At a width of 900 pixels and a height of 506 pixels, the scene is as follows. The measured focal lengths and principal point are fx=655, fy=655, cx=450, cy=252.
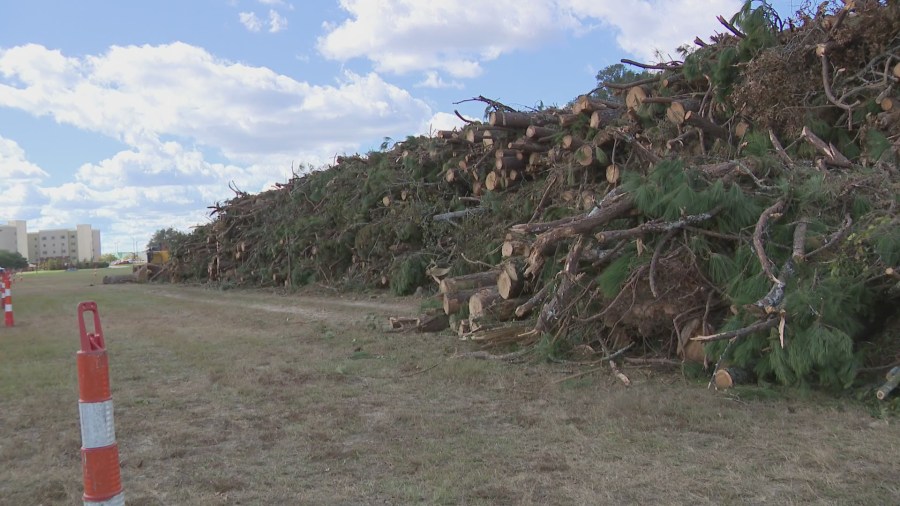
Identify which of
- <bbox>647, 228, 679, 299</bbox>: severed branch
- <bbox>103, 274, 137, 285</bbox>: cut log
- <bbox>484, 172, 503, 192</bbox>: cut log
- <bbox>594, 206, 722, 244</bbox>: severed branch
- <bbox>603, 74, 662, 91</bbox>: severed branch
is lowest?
<bbox>103, 274, 137, 285</bbox>: cut log

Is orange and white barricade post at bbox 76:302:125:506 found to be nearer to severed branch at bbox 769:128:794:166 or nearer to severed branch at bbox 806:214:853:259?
severed branch at bbox 806:214:853:259

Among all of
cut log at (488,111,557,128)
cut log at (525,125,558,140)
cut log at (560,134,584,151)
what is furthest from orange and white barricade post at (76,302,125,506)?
cut log at (488,111,557,128)

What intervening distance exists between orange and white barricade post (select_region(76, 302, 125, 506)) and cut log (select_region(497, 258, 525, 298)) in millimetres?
5807

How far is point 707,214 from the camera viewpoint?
6.32 m

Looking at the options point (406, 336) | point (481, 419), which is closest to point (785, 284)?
point (481, 419)

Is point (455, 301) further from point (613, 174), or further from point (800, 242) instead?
point (800, 242)

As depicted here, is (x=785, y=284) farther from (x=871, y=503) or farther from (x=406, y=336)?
(x=406, y=336)

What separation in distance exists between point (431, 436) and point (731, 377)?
2.55m

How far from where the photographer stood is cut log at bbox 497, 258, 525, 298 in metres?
8.21

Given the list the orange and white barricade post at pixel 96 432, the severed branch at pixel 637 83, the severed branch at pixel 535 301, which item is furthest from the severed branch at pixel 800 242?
the severed branch at pixel 637 83

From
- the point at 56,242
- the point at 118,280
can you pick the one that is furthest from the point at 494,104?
the point at 56,242

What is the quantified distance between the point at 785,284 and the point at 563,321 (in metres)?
2.43

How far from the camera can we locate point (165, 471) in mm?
4180

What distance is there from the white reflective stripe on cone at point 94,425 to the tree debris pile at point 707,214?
4.27 metres
